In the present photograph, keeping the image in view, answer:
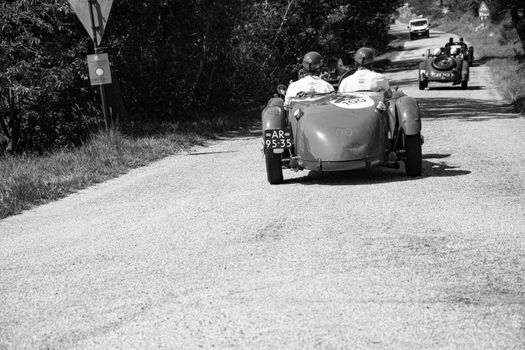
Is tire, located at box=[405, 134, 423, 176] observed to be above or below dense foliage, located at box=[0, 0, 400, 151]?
below

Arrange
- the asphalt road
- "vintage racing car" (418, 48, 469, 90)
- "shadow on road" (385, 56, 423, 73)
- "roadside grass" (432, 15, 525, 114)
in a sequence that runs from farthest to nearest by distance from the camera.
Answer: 1. "shadow on road" (385, 56, 423, 73)
2. "vintage racing car" (418, 48, 469, 90)
3. "roadside grass" (432, 15, 525, 114)
4. the asphalt road

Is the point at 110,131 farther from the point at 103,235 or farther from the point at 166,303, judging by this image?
the point at 166,303

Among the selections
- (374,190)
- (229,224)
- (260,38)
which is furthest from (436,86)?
(229,224)

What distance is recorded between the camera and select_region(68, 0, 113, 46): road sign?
44.2 feet

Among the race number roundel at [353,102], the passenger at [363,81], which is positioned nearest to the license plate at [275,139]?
the race number roundel at [353,102]

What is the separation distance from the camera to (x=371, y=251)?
19.9ft

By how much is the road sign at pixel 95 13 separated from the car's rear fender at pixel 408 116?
18.1ft

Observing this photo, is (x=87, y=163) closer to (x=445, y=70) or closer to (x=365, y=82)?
(x=365, y=82)

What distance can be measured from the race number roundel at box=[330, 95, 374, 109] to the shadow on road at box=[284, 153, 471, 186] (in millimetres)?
861

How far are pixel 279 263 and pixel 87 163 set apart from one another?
25.7ft

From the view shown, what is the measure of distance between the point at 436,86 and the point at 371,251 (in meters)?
24.9

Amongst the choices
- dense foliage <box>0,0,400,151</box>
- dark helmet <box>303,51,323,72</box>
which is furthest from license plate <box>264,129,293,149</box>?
dense foliage <box>0,0,400,151</box>

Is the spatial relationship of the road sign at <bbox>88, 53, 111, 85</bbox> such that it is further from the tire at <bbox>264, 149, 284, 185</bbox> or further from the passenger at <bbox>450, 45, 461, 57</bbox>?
the passenger at <bbox>450, 45, 461, 57</bbox>

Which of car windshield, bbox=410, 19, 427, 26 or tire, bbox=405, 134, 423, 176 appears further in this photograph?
car windshield, bbox=410, 19, 427, 26
